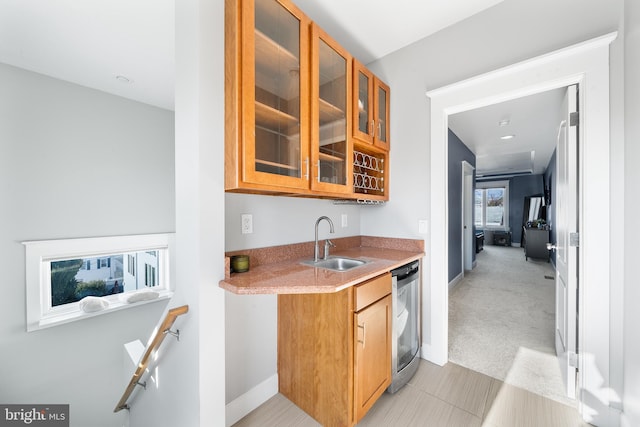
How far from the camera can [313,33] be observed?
154 centimetres

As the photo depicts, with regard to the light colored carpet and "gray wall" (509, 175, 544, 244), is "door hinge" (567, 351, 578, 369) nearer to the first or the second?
the light colored carpet

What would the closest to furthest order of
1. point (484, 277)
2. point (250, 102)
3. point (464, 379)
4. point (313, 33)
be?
point (250, 102) → point (313, 33) → point (464, 379) → point (484, 277)

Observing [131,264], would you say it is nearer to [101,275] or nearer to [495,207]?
[101,275]

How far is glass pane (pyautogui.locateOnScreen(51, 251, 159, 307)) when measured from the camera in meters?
2.47

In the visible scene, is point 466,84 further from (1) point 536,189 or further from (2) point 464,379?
(1) point 536,189

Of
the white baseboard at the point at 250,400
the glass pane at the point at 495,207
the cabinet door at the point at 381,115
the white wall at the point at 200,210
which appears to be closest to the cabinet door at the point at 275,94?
the white wall at the point at 200,210

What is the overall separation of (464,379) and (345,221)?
157 cm

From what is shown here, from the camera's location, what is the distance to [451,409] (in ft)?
5.27

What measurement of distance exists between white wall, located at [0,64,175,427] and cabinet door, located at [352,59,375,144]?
2416 mm

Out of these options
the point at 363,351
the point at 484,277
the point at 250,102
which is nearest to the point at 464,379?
the point at 363,351

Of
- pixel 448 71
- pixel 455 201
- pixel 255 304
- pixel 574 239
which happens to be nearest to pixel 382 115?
pixel 448 71

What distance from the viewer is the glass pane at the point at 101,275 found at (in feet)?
8.10

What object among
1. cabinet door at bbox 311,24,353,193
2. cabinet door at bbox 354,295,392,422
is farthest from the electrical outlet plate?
cabinet door at bbox 354,295,392,422

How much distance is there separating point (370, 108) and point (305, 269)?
4.75 feet
